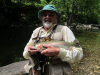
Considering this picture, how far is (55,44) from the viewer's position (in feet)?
5.13

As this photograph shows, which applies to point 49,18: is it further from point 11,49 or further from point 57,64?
point 11,49

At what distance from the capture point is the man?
58.7 inches

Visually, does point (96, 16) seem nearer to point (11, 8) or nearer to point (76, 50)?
point (11, 8)

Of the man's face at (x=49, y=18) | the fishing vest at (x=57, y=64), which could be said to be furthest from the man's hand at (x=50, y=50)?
the man's face at (x=49, y=18)

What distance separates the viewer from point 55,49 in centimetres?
145

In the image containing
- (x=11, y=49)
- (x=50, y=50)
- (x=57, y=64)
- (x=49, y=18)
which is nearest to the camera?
(x=50, y=50)

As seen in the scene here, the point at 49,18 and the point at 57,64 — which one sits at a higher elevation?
the point at 49,18

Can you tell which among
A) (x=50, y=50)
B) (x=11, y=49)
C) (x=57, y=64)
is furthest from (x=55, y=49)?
(x=11, y=49)

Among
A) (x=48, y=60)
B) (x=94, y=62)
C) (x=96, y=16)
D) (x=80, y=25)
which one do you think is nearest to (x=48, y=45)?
(x=48, y=60)

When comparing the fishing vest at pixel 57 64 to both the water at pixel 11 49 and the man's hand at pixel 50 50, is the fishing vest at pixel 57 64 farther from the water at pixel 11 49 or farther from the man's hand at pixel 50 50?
the water at pixel 11 49

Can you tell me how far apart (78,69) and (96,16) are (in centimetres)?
3171

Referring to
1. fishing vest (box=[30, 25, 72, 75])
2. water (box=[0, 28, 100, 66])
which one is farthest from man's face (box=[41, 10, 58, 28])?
water (box=[0, 28, 100, 66])

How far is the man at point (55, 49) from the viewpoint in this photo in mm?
1491

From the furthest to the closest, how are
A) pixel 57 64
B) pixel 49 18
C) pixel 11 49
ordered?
pixel 11 49 < pixel 49 18 < pixel 57 64
